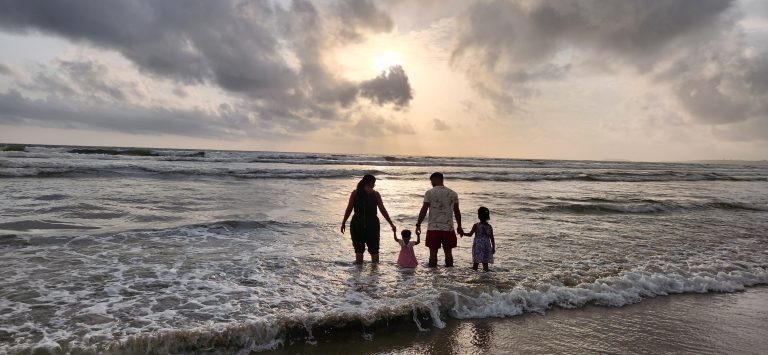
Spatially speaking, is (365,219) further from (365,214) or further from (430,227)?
(430,227)

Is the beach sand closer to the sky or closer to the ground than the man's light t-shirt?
closer to the ground

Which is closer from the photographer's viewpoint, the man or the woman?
the man

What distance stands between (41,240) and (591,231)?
13492 mm

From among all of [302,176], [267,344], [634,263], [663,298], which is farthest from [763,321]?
[302,176]

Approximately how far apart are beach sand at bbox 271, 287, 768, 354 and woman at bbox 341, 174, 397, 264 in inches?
113

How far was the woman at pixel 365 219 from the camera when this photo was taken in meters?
8.34

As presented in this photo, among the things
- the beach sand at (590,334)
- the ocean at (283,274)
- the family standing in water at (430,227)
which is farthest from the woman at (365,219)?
the beach sand at (590,334)

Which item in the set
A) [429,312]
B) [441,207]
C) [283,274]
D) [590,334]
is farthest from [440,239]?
[590,334]

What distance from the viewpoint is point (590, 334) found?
552cm

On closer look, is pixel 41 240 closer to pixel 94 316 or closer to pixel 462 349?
pixel 94 316

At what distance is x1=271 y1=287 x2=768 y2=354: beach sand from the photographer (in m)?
5.07

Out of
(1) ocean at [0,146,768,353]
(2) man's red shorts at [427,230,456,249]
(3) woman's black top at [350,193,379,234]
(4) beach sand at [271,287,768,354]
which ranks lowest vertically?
(4) beach sand at [271,287,768,354]

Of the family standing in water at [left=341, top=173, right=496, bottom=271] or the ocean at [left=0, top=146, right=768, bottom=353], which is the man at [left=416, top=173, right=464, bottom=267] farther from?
the ocean at [left=0, top=146, right=768, bottom=353]

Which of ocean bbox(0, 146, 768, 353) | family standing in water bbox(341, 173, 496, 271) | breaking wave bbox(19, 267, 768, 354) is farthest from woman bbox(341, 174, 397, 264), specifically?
breaking wave bbox(19, 267, 768, 354)
